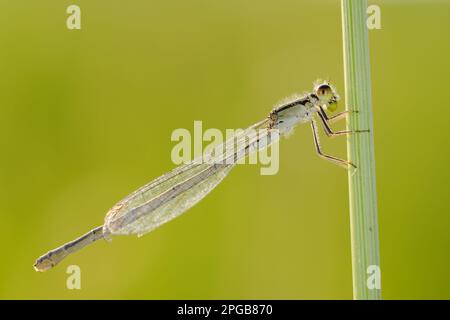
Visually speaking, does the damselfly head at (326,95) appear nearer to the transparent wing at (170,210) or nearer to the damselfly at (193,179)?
the damselfly at (193,179)

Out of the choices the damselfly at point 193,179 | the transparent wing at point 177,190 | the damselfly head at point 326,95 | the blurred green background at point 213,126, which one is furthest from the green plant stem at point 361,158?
the blurred green background at point 213,126

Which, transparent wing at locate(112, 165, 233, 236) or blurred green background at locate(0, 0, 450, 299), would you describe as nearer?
transparent wing at locate(112, 165, 233, 236)

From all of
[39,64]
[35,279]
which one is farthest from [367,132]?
[39,64]

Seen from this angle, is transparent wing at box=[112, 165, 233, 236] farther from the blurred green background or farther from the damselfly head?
the blurred green background

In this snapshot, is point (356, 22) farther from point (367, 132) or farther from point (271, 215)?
point (271, 215)

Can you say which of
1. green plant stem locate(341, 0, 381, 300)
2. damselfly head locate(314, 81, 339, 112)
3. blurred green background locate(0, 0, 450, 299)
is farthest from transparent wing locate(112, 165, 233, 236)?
green plant stem locate(341, 0, 381, 300)

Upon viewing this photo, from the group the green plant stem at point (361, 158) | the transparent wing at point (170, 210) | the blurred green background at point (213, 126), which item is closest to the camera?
the green plant stem at point (361, 158)

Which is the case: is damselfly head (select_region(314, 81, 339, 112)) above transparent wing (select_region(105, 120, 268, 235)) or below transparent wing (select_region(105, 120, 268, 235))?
above

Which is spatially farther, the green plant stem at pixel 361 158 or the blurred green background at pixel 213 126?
the blurred green background at pixel 213 126

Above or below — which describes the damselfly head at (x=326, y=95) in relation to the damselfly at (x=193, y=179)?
above
